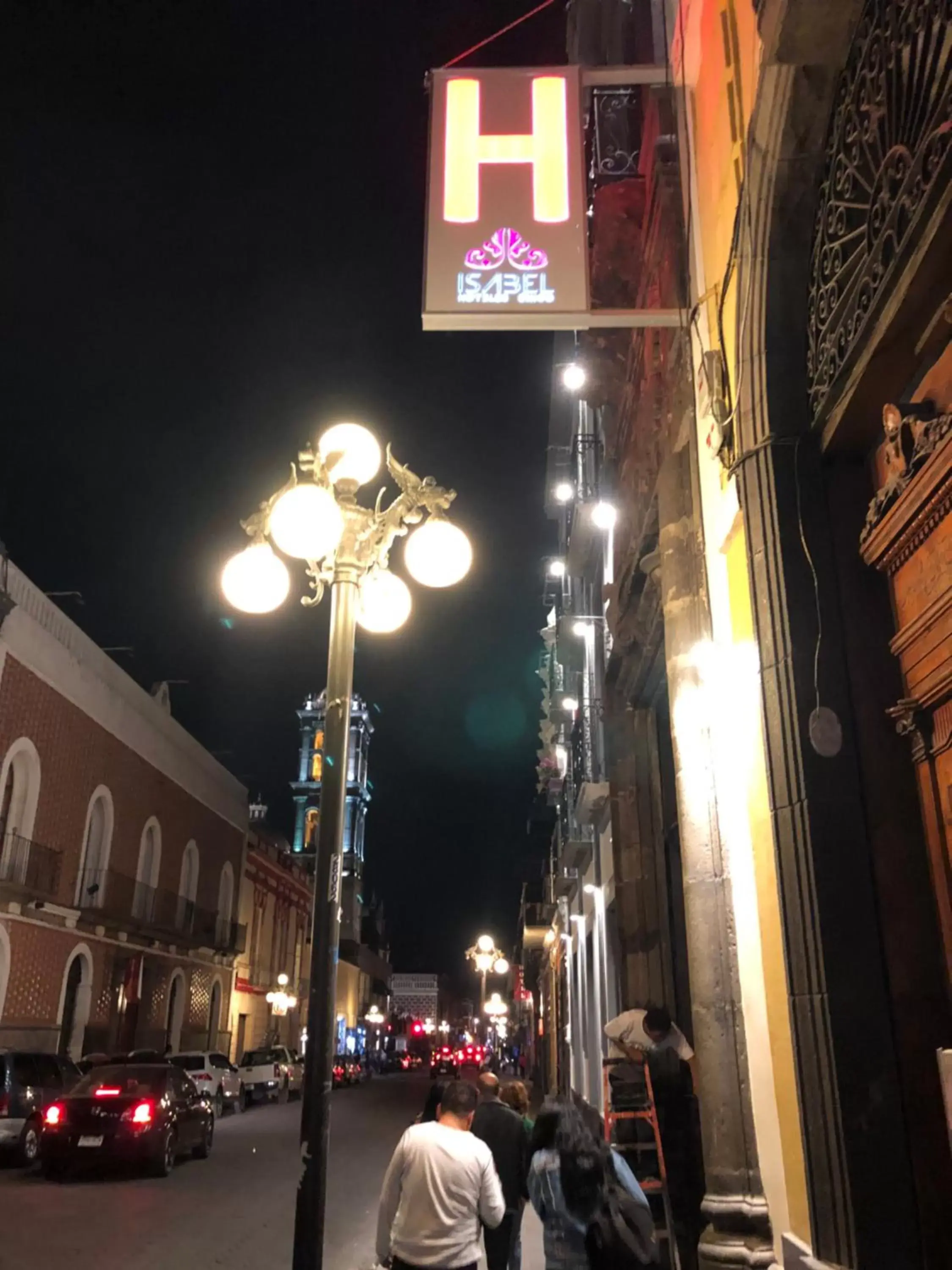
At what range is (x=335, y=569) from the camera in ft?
20.5

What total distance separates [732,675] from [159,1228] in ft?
27.3

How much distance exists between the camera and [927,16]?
157 inches

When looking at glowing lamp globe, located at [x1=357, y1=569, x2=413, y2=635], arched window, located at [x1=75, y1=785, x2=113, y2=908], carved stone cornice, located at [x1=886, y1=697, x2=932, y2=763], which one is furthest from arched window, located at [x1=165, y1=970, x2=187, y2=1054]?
carved stone cornice, located at [x1=886, y1=697, x2=932, y2=763]

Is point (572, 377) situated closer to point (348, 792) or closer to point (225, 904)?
point (225, 904)

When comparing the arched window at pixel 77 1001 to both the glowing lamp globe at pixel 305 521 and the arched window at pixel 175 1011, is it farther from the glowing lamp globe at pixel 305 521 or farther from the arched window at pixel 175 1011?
the glowing lamp globe at pixel 305 521

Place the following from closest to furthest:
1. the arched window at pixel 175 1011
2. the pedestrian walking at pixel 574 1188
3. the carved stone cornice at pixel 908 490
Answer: the carved stone cornice at pixel 908 490, the pedestrian walking at pixel 574 1188, the arched window at pixel 175 1011

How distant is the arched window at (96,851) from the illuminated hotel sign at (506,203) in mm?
22002

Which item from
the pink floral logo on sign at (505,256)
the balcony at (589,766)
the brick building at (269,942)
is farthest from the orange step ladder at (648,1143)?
the brick building at (269,942)

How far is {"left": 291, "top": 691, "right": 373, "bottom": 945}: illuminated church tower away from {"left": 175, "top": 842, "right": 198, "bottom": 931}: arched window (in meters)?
37.2

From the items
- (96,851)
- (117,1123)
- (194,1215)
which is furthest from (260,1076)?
(194,1215)

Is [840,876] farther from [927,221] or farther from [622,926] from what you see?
[622,926]

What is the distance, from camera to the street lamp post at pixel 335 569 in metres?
5.14

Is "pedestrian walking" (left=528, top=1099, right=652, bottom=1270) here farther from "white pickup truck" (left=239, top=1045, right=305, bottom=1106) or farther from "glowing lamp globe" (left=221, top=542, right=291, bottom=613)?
"white pickup truck" (left=239, top=1045, right=305, bottom=1106)

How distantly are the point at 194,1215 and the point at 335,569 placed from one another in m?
8.41
